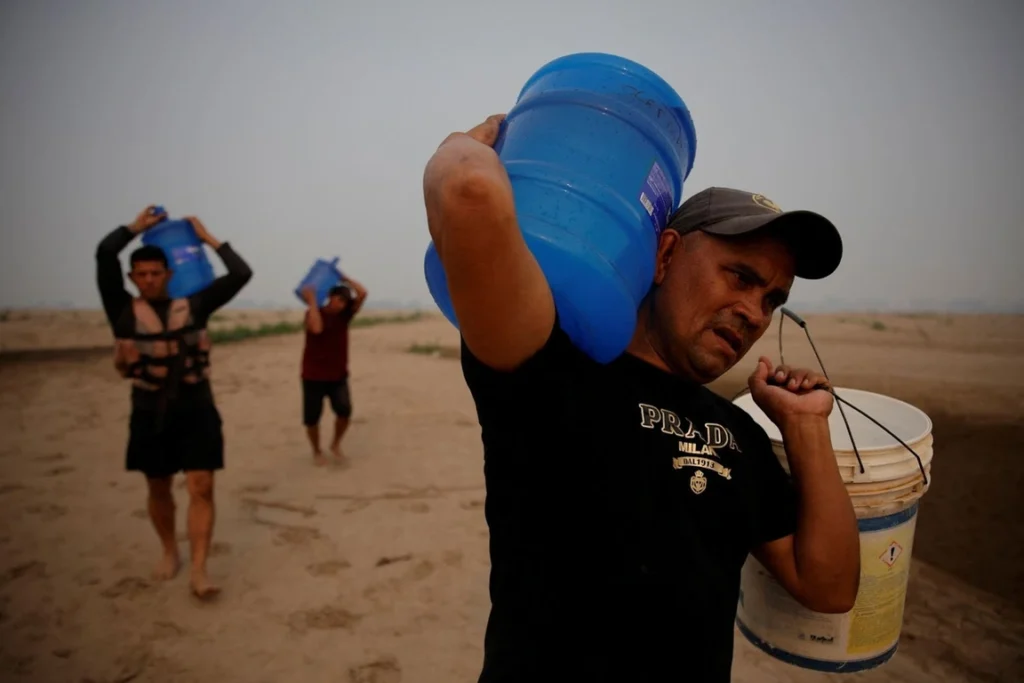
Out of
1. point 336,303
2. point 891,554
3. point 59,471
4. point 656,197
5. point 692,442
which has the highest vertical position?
point 656,197

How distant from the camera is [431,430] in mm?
8555

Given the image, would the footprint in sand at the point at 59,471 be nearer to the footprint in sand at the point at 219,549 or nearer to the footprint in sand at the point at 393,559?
the footprint in sand at the point at 219,549

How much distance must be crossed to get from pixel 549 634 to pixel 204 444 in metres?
3.71

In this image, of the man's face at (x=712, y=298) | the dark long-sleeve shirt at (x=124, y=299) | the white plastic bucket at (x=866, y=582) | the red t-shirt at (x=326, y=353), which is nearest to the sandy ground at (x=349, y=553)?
the red t-shirt at (x=326, y=353)

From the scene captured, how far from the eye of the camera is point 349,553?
193 inches

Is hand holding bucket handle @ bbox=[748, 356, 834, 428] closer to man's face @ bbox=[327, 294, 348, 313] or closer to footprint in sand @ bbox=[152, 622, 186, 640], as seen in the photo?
footprint in sand @ bbox=[152, 622, 186, 640]

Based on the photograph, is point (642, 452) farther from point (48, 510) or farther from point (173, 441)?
point (48, 510)

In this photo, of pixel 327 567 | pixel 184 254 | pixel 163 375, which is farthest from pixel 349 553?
pixel 184 254

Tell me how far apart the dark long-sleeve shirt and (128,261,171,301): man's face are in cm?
6

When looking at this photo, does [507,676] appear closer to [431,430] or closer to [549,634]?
[549,634]

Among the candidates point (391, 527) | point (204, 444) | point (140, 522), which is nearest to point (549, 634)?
point (204, 444)

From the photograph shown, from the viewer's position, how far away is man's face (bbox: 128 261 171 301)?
13.5 feet

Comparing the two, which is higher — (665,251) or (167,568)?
(665,251)

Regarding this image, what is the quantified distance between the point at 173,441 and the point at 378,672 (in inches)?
83.3
